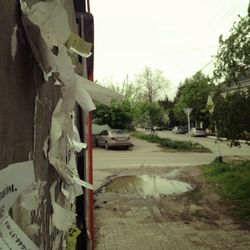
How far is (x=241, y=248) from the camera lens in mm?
6031

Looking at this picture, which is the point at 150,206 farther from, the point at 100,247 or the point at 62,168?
the point at 62,168

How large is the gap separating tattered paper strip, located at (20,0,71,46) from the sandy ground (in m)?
5.43

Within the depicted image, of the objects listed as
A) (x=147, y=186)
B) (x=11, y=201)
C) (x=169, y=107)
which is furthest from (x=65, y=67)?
(x=169, y=107)

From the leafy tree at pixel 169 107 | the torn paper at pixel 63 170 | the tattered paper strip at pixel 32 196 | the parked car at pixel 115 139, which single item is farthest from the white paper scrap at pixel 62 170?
the leafy tree at pixel 169 107

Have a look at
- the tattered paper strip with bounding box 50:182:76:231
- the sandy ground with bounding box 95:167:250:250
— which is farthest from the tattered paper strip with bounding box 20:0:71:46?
the sandy ground with bounding box 95:167:250:250

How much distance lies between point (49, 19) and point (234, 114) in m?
9.74

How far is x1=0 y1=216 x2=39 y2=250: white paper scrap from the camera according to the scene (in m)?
0.74

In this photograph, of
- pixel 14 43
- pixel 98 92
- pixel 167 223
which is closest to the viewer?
pixel 14 43

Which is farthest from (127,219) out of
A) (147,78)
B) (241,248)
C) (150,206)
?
(147,78)

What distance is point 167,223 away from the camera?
7.56m

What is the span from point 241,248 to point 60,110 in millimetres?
5419

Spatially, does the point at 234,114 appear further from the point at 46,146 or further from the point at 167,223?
the point at 46,146

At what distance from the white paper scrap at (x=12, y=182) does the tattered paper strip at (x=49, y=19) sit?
32 cm

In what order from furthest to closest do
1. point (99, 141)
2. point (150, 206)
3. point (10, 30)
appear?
point (99, 141) < point (150, 206) < point (10, 30)
